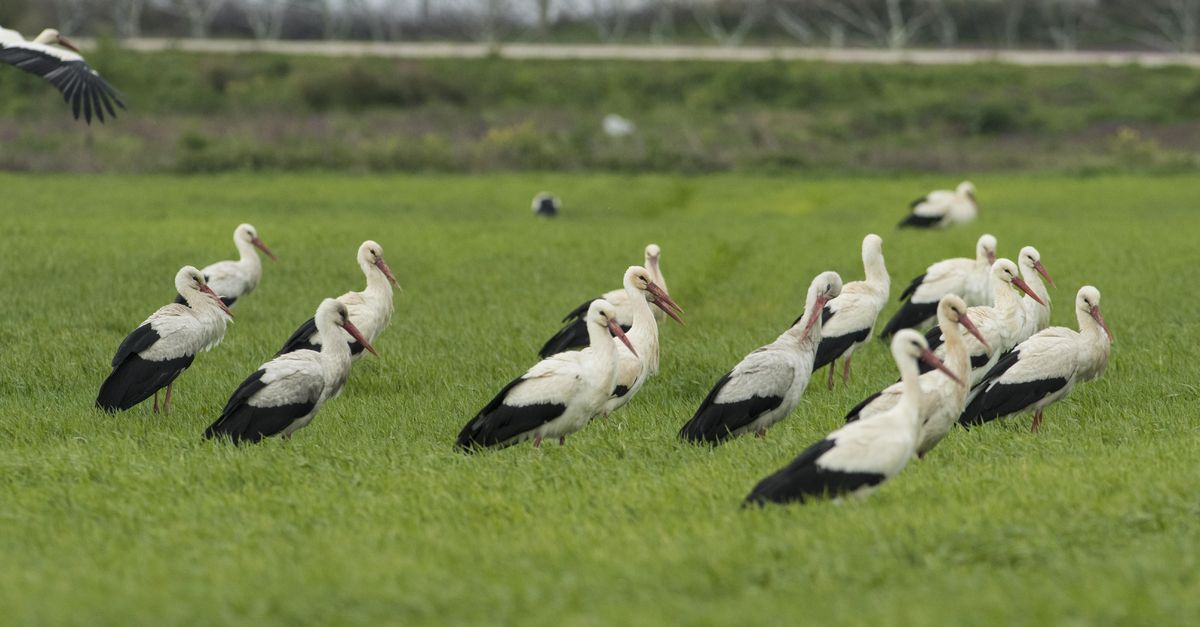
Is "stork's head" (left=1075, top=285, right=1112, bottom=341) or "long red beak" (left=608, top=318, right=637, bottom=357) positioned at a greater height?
"stork's head" (left=1075, top=285, right=1112, bottom=341)

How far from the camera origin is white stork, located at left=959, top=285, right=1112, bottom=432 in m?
8.49

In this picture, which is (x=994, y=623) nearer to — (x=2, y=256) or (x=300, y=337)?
(x=300, y=337)

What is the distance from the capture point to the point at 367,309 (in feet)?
36.0

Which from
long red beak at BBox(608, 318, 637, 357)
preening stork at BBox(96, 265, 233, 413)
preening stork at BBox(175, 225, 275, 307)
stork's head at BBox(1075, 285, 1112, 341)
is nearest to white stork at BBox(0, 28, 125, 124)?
preening stork at BBox(96, 265, 233, 413)

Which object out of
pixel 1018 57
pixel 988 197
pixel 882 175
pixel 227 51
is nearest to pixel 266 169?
pixel 882 175

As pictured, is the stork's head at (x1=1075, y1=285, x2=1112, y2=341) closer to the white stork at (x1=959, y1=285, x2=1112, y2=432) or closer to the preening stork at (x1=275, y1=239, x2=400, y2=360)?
the white stork at (x1=959, y1=285, x2=1112, y2=432)

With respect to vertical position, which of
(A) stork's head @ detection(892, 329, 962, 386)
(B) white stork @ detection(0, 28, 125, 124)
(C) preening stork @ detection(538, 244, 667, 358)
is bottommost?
(C) preening stork @ detection(538, 244, 667, 358)

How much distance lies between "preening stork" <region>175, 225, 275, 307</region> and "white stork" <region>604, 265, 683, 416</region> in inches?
204

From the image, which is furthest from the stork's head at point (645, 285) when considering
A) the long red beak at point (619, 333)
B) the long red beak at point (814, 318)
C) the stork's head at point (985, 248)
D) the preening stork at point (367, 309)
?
the stork's head at point (985, 248)

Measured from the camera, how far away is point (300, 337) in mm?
10414

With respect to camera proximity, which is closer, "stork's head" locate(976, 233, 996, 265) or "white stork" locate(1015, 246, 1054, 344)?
"white stork" locate(1015, 246, 1054, 344)

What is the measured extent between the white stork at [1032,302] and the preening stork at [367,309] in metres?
4.56

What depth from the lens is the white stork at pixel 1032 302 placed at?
1038 centimetres

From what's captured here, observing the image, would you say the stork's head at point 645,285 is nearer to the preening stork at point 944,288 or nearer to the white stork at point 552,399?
the white stork at point 552,399
